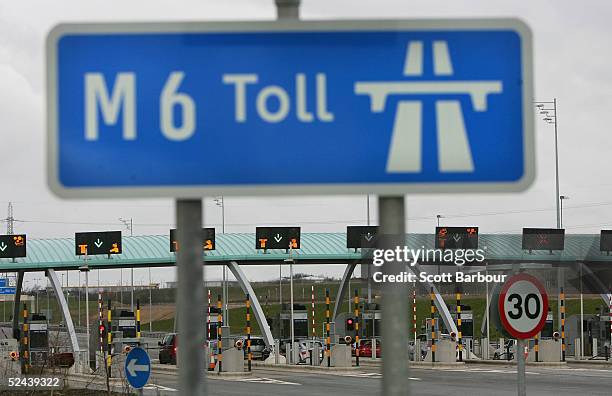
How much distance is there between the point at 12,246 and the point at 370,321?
1876cm

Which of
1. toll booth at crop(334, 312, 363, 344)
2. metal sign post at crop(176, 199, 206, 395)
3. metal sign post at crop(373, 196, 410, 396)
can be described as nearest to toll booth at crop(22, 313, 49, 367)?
toll booth at crop(334, 312, 363, 344)

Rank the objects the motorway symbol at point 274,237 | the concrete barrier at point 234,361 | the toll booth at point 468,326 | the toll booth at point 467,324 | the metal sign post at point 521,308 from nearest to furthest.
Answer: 1. the metal sign post at point 521,308
2. the concrete barrier at point 234,361
3. the toll booth at point 468,326
4. the toll booth at point 467,324
5. the motorway symbol at point 274,237

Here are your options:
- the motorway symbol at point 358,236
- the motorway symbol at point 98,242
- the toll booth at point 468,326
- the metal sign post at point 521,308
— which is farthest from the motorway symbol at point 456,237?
the metal sign post at point 521,308

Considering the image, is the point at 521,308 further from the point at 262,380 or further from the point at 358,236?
the point at 358,236

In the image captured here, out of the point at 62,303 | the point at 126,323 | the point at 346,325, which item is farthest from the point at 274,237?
the point at 62,303

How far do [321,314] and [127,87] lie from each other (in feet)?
390

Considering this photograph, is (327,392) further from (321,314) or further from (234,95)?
(321,314)

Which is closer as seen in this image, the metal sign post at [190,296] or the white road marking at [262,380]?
the metal sign post at [190,296]

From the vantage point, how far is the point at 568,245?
62.3 m

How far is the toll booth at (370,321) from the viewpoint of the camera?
57.1m

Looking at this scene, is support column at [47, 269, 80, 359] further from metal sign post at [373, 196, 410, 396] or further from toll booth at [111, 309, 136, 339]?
metal sign post at [373, 196, 410, 396]

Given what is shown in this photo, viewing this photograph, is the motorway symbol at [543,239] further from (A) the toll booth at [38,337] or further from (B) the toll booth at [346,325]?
(A) the toll booth at [38,337]

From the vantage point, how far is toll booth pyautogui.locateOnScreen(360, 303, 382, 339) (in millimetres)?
57075

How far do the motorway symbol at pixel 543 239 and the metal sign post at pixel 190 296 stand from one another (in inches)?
2070
